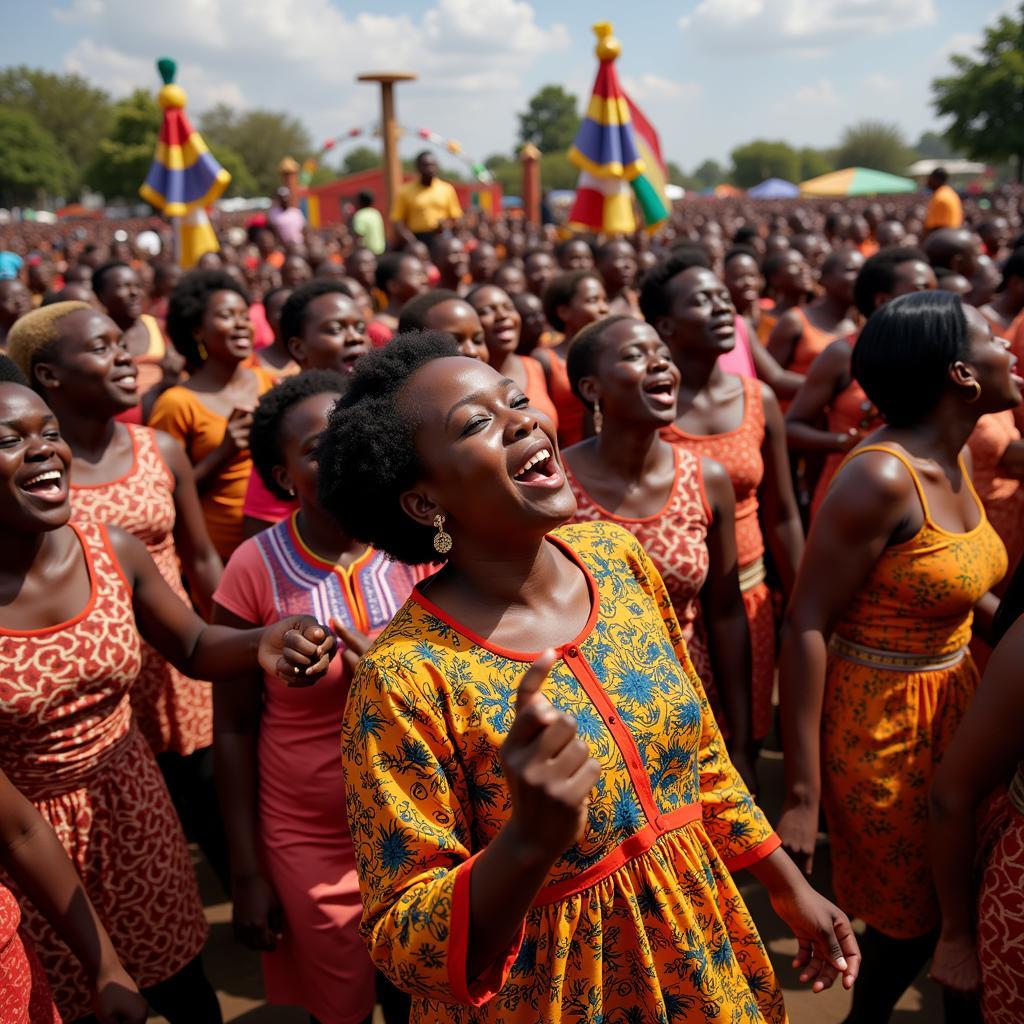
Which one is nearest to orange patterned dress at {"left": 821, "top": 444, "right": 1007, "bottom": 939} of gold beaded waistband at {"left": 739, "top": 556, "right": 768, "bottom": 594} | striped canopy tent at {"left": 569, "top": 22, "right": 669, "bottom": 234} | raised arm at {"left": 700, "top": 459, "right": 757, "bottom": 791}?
raised arm at {"left": 700, "top": 459, "right": 757, "bottom": 791}

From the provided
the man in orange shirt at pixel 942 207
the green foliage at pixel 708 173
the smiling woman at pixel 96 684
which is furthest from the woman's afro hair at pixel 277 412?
the green foliage at pixel 708 173

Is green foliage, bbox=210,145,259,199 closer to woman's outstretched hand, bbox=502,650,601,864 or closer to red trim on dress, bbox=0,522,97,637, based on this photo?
red trim on dress, bbox=0,522,97,637

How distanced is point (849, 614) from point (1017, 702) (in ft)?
2.15

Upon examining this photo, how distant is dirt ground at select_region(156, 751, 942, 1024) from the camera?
9.36 ft

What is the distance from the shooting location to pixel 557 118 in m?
96.8

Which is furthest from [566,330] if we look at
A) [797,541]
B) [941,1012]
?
[941,1012]

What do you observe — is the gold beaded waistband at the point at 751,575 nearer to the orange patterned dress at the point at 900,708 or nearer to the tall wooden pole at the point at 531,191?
the orange patterned dress at the point at 900,708

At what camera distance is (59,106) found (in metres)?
83.2

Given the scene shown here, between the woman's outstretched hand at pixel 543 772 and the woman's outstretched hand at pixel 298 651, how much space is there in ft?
2.76

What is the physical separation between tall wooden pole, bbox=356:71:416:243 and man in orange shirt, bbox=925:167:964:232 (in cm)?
606

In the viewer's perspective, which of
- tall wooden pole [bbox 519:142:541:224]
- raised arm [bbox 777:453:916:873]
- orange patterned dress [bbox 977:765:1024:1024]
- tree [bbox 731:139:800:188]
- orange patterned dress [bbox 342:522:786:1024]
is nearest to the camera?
orange patterned dress [bbox 342:522:786:1024]

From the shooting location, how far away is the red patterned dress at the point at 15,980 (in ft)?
5.64

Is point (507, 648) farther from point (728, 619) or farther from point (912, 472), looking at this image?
point (728, 619)

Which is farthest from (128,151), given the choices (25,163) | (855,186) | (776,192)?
(855,186)
